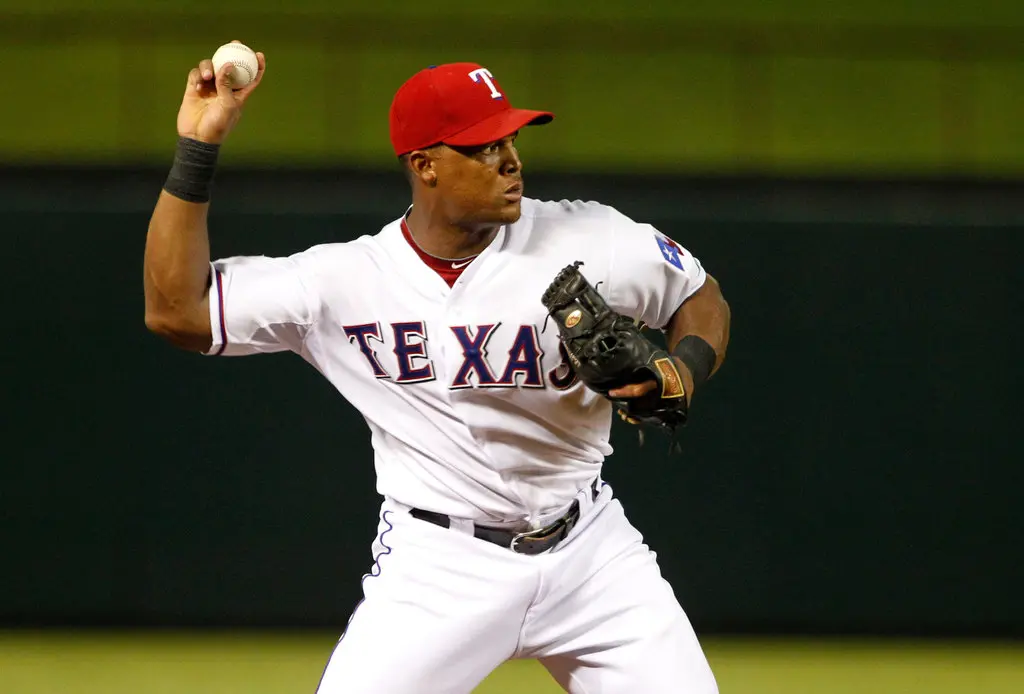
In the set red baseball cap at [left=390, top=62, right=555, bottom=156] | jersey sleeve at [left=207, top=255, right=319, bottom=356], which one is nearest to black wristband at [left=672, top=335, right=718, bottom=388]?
red baseball cap at [left=390, top=62, right=555, bottom=156]

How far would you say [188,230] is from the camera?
2.87 metres

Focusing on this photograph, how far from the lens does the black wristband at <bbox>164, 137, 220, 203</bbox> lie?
9.36ft

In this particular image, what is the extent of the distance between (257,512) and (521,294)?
110 inches

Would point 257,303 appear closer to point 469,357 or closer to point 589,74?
point 469,357

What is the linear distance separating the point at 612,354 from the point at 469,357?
0.47 m

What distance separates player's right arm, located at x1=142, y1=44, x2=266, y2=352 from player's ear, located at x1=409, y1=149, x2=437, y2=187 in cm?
42

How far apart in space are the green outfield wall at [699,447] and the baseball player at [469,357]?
2.32 meters

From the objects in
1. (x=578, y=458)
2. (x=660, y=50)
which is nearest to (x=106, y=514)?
(x=578, y=458)

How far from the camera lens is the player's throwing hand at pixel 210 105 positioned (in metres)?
2.86

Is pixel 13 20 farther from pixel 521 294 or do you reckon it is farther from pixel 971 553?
pixel 971 553

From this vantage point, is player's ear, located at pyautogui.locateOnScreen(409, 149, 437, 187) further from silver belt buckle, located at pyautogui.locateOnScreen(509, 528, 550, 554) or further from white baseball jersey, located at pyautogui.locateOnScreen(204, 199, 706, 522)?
silver belt buckle, located at pyautogui.locateOnScreen(509, 528, 550, 554)

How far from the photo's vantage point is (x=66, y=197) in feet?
17.7

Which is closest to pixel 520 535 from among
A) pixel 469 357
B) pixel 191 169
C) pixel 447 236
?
pixel 469 357

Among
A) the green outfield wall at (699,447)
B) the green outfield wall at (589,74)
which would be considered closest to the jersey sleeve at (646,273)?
the green outfield wall at (699,447)
